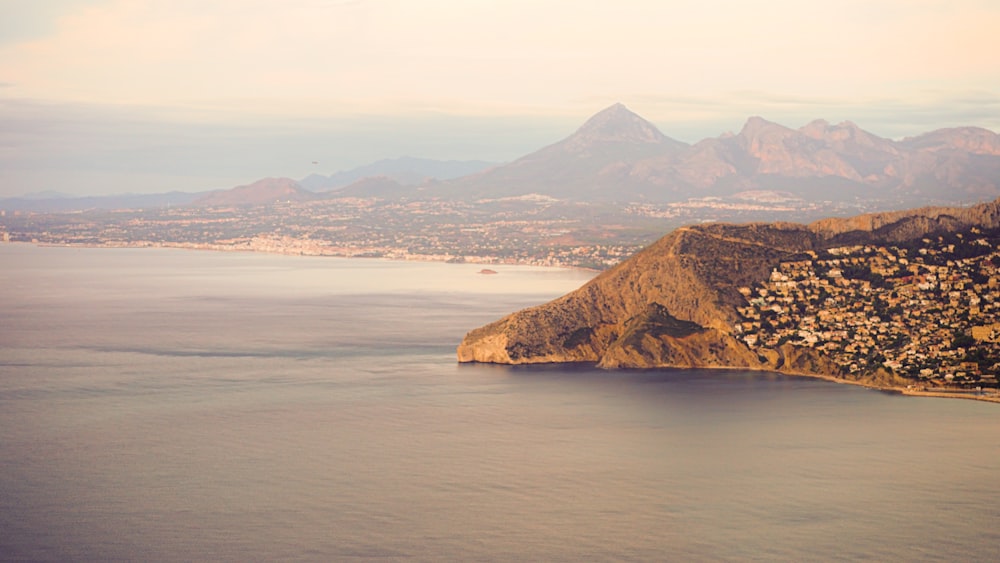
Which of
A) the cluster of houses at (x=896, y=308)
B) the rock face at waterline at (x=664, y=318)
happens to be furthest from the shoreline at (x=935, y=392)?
the rock face at waterline at (x=664, y=318)

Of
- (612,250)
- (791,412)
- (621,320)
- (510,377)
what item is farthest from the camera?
(612,250)

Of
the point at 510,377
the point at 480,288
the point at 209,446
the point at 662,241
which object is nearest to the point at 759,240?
the point at 662,241

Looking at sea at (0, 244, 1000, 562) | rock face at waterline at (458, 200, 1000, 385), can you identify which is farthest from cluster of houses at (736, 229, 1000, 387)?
sea at (0, 244, 1000, 562)

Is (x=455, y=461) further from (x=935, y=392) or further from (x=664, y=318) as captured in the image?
(x=664, y=318)

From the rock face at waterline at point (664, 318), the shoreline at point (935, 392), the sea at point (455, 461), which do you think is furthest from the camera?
the rock face at waterline at point (664, 318)

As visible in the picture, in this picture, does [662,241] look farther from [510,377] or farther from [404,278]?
[404,278]

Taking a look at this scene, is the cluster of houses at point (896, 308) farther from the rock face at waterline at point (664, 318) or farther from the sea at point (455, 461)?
the sea at point (455, 461)
